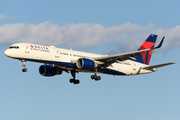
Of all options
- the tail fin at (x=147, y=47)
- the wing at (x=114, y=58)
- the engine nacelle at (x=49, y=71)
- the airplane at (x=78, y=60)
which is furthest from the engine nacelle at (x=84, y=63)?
the tail fin at (x=147, y=47)

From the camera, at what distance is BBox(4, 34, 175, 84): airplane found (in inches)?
1928

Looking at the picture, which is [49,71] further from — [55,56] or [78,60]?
[78,60]

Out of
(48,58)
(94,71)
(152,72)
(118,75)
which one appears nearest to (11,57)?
(48,58)

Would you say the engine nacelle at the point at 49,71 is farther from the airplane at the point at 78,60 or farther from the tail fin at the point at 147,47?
the tail fin at the point at 147,47

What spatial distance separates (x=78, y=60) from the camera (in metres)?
52.1

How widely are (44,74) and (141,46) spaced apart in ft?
64.7

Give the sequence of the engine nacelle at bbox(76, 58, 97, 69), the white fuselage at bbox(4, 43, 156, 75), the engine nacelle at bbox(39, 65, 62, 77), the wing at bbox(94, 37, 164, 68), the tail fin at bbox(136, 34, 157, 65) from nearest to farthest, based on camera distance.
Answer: the white fuselage at bbox(4, 43, 156, 75)
the wing at bbox(94, 37, 164, 68)
the engine nacelle at bbox(76, 58, 97, 69)
the engine nacelle at bbox(39, 65, 62, 77)
the tail fin at bbox(136, 34, 157, 65)

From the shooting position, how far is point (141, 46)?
210ft

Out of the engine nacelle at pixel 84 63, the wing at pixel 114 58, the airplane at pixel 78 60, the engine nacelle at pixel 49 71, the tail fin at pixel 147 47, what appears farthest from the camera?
the tail fin at pixel 147 47

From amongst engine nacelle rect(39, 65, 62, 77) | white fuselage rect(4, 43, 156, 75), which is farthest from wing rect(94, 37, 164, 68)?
engine nacelle rect(39, 65, 62, 77)

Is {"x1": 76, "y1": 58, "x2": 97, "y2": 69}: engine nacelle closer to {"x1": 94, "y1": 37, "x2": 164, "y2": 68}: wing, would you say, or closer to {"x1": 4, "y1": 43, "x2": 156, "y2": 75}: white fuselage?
{"x1": 4, "y1": 43, "x2": 156, "y2": 75}: white fuselage

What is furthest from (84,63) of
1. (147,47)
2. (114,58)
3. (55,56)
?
(147,47)

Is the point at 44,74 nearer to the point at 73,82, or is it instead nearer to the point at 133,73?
the point at 73,82

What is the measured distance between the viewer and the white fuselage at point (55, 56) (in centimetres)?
4866
